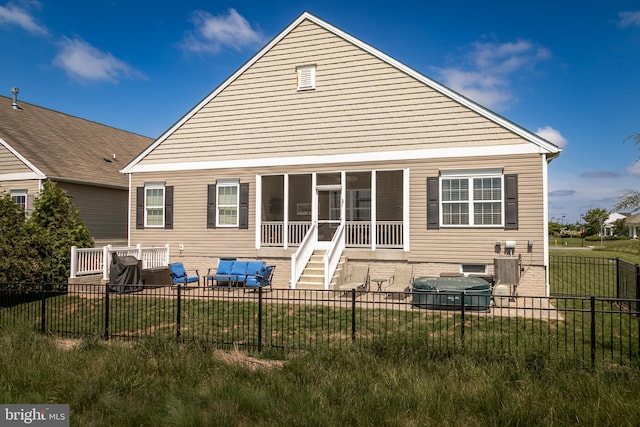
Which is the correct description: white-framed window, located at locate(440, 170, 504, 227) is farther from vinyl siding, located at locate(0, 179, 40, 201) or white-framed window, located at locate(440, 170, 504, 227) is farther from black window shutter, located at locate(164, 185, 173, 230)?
vinyl siding, located at locate(0, 179, 40, 201)

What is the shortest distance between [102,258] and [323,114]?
9.12m

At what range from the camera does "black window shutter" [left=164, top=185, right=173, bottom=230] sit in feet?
59.5

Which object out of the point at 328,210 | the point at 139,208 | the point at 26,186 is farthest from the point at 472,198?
the point at 26,186

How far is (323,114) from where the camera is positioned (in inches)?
639

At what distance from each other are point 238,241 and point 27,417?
11569mm

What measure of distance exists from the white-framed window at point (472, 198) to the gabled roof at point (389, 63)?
4.58 ft

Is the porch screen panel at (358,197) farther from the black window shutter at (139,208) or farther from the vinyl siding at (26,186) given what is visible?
the vinyl siding at (26,186)

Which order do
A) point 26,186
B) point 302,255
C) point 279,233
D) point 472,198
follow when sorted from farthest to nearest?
point 26,186
point 279,233
point 302,255
point 472,198

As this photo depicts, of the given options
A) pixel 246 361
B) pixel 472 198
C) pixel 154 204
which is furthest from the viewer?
pixel 154 204

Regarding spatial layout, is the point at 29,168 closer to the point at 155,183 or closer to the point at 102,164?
the point at 102,164

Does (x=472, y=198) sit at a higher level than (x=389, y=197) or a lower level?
lower

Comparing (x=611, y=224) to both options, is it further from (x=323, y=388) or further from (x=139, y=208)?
(x=139, y=208)

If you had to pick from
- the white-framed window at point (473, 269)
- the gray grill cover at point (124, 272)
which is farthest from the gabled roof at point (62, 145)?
the white-framed window at point (473, 269)

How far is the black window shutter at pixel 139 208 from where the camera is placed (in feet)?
61.1
